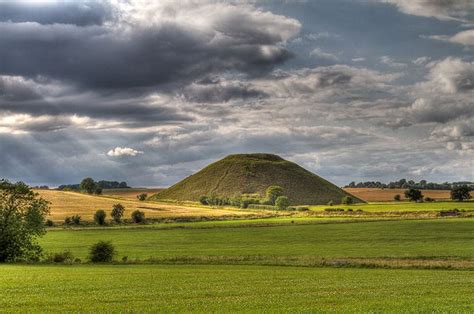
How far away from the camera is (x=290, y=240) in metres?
89.4

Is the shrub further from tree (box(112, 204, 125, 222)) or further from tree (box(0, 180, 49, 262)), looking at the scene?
tree (box(0, 180, 49, 262))

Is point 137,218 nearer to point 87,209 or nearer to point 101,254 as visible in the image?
point 87,209

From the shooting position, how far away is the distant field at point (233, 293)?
82.0 feet

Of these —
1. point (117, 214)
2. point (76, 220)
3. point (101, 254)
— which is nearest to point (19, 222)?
point (101, 254)

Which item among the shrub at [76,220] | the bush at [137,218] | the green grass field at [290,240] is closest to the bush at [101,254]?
the green grass field at [290,240]

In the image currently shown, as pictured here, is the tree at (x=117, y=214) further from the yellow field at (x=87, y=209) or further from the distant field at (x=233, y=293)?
the distant field at (x=233, y=293)

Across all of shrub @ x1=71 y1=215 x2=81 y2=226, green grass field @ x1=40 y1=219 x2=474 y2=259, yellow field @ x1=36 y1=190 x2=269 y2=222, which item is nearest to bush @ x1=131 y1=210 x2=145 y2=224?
yellow field @ x1=36 y1=190 x2=269 y2=222

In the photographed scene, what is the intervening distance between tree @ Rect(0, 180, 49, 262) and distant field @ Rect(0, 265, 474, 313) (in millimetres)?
26735

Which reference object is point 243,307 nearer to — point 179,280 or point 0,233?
point 179,280

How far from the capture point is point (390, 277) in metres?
40.2

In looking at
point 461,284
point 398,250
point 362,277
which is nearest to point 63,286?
point 362,277

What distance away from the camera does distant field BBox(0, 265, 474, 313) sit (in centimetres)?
2498

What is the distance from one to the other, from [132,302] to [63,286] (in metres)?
8.84

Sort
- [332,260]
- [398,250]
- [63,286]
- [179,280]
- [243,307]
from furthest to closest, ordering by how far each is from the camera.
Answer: [398,250], [332,260], [179,280], [63,286], [243,307]
